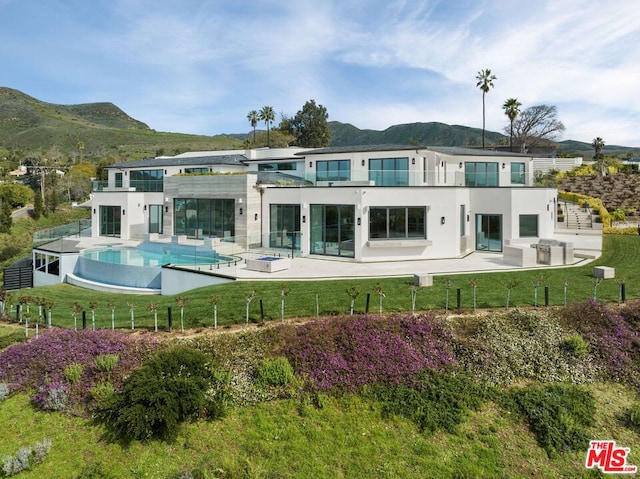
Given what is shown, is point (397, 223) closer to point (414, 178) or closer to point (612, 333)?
point (414, 178)

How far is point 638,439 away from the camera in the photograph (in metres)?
9.07

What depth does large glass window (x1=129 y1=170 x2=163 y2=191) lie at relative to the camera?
34156mm

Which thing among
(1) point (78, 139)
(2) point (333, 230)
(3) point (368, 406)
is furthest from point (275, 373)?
(1) point (78, 139)

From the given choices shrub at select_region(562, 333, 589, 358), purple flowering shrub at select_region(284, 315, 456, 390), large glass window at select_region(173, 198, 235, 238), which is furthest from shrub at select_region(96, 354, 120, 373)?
large glass window at select_region(173, 198, 235, 238)

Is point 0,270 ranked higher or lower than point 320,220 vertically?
lower

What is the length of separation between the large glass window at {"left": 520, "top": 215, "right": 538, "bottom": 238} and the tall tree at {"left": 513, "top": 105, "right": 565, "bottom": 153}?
4260 centimetres

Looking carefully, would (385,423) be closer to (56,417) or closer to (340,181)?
(56,417)

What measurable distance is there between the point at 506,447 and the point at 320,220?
53.1 feet

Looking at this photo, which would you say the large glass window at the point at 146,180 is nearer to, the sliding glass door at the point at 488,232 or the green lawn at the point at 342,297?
the green lawn at the point at 342,297

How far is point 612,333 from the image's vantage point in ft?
39.6

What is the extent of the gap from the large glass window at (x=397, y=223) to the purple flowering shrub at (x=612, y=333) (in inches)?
403

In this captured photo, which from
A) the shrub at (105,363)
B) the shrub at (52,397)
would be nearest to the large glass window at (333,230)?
the shrub at (105,363)

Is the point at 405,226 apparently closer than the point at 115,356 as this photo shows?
No

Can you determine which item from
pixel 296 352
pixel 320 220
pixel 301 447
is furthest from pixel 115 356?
pixel 320 220
